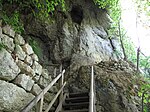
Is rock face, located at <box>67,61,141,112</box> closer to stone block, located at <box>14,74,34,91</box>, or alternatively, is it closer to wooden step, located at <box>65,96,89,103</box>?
wooden step, located at <box>65,96,89,103</box>

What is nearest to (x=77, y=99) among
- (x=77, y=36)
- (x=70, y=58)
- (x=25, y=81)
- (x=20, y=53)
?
(x=25, y=81)

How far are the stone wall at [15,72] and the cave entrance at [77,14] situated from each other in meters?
7.06

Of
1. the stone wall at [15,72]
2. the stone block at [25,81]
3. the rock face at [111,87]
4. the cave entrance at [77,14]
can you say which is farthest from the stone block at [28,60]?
the cave entrance at [77,14]

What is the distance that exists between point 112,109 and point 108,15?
8849mm

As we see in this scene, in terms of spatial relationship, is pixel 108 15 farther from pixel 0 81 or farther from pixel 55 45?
pixel 0 81

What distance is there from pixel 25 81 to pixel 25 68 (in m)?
0.35

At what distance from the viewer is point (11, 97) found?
4.21 metres

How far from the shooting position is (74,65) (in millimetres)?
9148

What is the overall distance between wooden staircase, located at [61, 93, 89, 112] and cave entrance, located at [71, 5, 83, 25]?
21.5 ft

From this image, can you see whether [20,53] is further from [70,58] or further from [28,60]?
[70,58]

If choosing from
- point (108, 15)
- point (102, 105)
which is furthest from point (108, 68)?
point (108, 15)

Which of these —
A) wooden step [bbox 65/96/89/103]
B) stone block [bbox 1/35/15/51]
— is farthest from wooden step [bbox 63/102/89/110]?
stone block [bbox 1/35/15/51]

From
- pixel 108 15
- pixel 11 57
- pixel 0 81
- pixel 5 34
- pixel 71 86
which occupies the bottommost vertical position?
pixel 71 86

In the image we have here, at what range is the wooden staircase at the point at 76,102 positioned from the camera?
18.7 feet
